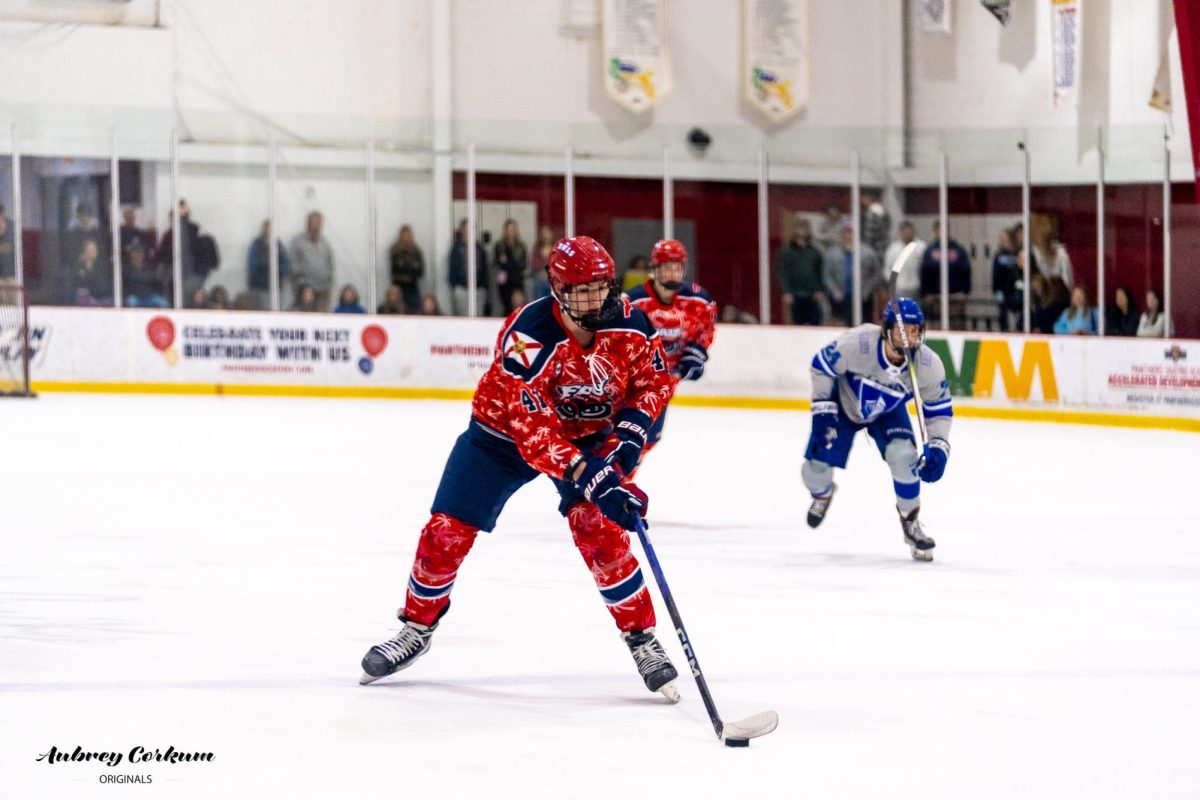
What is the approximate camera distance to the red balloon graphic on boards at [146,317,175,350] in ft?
50.7

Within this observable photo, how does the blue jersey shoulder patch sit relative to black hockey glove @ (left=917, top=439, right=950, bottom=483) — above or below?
above

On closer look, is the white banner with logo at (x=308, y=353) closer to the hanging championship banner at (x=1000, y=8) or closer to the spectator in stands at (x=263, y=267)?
the spectator in stands at (x=263, y=267)

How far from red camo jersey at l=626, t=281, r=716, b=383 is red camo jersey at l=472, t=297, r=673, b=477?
3.89 m

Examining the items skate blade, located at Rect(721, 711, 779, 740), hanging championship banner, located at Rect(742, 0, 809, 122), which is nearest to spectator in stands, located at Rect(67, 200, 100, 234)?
hanging championship banner, located at Rect(742, 0, 809, 122)

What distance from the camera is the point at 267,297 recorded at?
52.3 feet

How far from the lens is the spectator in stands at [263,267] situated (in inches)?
628

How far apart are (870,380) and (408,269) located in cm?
913

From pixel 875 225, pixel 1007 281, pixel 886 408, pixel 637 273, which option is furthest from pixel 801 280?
pixel 886 408

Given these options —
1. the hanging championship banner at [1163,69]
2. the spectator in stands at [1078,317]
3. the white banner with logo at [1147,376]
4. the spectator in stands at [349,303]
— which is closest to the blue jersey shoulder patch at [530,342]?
the white banner with logo at [1147,376]

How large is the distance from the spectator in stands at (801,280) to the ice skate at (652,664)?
442 inches

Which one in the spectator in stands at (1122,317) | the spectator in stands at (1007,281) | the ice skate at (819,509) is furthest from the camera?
the spectator in stands at (1007,281)

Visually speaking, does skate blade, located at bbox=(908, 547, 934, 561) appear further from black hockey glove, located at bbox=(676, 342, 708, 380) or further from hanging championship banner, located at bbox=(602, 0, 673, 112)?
hanging championship banner, located at bbox=(602, 0, 673, 112)

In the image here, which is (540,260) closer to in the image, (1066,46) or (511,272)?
(511,272)

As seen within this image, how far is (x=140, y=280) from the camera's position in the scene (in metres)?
15.6
